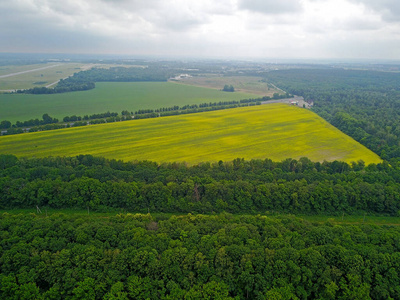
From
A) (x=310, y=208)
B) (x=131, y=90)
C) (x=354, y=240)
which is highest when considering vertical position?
(x=131, y=90)

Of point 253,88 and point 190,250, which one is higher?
point 253,88

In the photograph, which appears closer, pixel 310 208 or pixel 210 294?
pixel 210 294

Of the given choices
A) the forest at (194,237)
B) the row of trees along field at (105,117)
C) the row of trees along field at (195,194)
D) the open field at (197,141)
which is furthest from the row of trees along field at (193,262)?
the row of trees along field at (105,117)

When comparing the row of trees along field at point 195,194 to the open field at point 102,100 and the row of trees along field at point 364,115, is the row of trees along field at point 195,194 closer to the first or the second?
the row of trees along field at point 364,115

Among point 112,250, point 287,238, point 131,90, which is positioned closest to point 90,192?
point 112,250

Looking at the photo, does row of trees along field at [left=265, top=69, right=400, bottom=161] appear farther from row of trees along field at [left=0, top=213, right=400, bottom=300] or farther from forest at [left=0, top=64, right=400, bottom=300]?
row of trees along field at [left=0, top=213, right=400, bottom=300]

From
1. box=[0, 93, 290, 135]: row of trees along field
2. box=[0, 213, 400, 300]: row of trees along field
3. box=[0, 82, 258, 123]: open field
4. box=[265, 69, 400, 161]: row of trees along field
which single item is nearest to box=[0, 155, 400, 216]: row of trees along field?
box=[0, 213, 400, 300]: row of trees along field

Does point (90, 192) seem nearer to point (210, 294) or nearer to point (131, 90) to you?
point (210, 294)

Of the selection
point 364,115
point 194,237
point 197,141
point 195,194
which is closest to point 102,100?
point 197,141
